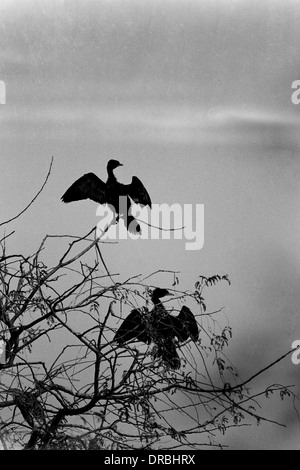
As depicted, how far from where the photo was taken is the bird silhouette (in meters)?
3.16

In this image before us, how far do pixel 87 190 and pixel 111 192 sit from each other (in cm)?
15

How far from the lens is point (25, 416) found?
3125 millimetres

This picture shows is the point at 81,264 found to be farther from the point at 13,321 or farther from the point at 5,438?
the point at 5,438

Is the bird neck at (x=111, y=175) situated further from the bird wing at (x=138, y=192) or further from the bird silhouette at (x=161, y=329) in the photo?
the bird silhouette at (x=161, y=329)

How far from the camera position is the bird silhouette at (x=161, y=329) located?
3.16 m

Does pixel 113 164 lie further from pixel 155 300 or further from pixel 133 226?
pixel 155 300

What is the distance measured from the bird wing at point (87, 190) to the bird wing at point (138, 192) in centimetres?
16

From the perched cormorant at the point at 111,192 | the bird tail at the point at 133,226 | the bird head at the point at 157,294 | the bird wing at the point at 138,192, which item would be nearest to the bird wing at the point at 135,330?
the bird head at the point at 157,294

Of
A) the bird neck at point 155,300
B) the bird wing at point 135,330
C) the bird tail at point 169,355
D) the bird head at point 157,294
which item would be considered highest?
the bird head at point 157,294

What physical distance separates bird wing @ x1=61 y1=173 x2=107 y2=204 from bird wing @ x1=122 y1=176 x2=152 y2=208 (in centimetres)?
16

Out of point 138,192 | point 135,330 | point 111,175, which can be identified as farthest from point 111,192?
Result: point 135,330

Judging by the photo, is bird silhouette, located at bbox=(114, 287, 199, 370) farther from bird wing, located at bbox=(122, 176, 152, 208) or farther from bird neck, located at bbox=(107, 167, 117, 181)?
bird neck, located at bbox=(107, 167, 117, 181)
